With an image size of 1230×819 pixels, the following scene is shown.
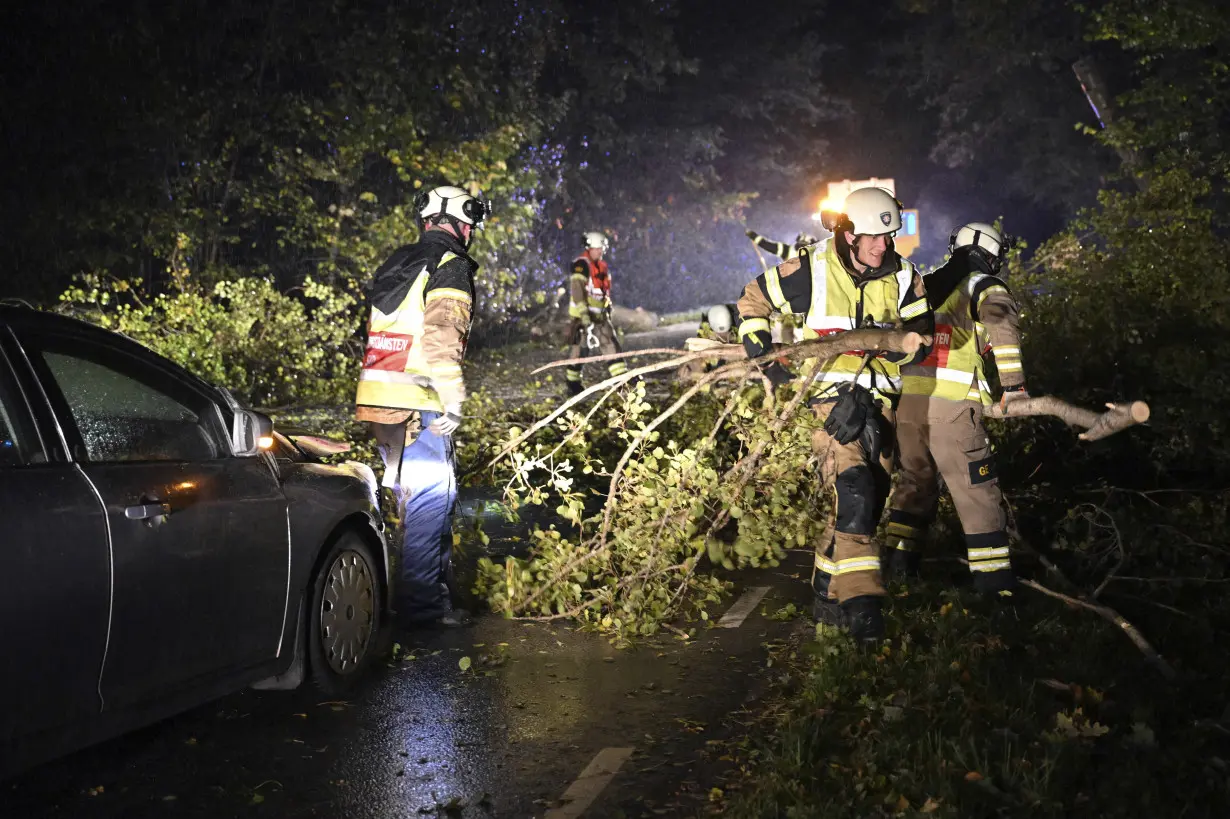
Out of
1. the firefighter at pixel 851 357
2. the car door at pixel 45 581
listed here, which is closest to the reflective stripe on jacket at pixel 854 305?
the firefighter at pixel 851 357

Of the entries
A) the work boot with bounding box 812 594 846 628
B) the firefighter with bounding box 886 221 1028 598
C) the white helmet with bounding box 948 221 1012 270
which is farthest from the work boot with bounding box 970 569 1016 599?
the white helmet with bounding box 948 221 1012 270

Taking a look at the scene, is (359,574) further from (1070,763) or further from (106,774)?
(1070,763)

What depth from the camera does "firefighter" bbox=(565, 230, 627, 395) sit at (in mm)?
14218

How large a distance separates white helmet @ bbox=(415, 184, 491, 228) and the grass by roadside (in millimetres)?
2451

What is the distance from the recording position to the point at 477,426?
38.1ft

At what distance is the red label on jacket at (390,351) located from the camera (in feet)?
19.2

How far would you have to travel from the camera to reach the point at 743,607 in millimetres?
6457

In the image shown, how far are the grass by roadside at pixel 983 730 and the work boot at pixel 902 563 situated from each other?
87 centimetres

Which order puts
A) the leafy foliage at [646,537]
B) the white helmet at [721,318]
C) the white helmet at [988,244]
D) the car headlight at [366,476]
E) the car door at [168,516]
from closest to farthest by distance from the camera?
1. the car door at [168,516]
2. the car headlight at [366,476]
3. the leafy foliage at [646,537]
4. the white helmet at [988,244]
5. the white helmet at [721,318]

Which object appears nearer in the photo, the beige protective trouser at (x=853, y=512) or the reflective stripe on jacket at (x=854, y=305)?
the beige protective trouser at (x=853, y=512)

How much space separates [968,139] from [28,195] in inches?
1409

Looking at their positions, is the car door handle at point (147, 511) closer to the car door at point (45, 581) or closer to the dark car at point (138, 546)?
the dark car at point (138, 546)

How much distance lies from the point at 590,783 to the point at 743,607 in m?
2.46

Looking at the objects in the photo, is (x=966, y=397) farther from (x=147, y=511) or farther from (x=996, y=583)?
(x=147, y=511)
